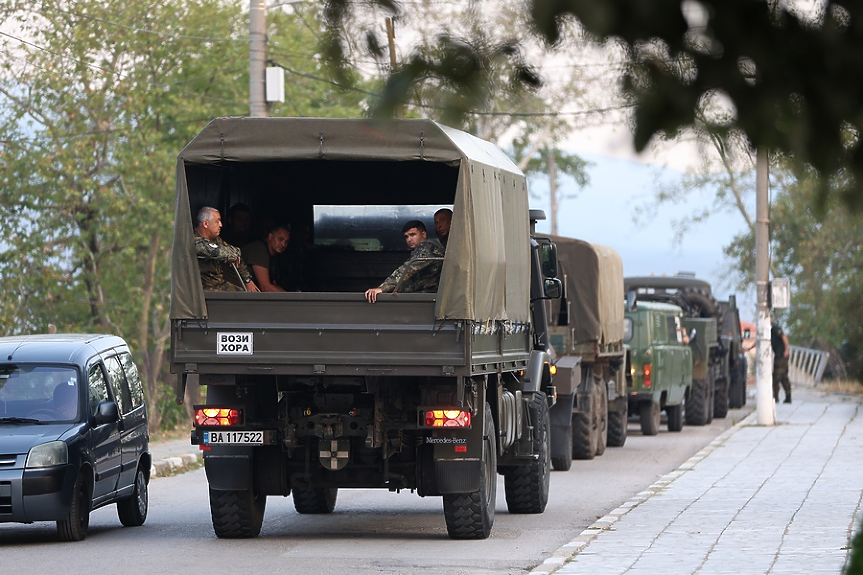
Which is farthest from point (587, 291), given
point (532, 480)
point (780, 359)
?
point (780, 359)

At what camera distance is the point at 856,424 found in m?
28.3

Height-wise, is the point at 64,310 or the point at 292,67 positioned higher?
the point at 292,67

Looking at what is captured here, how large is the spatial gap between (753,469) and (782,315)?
3445 centimetres

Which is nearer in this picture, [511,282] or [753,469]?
[511,282]

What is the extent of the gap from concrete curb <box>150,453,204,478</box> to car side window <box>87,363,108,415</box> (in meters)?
5.51

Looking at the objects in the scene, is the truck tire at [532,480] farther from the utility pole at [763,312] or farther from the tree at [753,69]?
the utility pole at [763,312]

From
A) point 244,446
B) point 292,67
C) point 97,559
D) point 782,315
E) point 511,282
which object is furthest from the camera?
point 782,315

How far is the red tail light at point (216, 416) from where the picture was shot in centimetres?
1159

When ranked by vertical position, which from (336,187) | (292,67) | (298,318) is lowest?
(298,318)

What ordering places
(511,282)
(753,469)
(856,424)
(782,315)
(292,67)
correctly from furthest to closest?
(782,315), (292,67), (856,424), (753,469), (511,282)

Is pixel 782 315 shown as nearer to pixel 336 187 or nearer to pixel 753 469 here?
pixel 753 469

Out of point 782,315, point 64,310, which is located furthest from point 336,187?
point 782,315

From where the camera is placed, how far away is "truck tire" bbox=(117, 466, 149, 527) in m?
13.3

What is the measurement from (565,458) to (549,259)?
15.8ft
